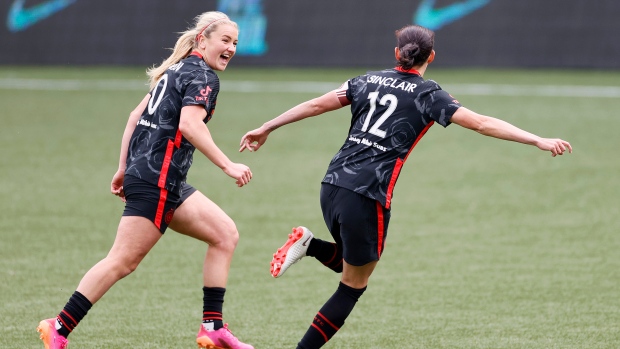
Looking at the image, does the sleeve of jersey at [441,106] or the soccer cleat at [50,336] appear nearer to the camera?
the sleeve of jersey at [441,106]

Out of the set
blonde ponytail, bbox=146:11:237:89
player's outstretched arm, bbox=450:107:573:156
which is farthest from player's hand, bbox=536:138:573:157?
blonde ponytail, bbox=146:11:237:89

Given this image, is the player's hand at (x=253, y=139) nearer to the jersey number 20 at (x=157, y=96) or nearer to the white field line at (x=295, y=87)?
the jersey number 20 at (x=157, y=96)

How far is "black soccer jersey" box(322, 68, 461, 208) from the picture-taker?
5.18 metres

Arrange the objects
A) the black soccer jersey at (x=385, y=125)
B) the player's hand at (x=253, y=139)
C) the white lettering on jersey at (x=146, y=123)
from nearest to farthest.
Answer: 1. the black soccer jersey at (x=385, y=125)
2. the white lettering on jersey at (x=146, y=123)
3. the player's hand at (x=253, y=139)

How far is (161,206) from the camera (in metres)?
5.38

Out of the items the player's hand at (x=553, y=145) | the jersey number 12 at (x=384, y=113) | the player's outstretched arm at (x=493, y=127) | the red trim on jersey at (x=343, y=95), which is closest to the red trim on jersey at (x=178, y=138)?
the red trim on jersey at (x=343, y=95)

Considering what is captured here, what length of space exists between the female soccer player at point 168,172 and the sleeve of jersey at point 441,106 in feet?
3.36

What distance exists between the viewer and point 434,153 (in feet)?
43.4

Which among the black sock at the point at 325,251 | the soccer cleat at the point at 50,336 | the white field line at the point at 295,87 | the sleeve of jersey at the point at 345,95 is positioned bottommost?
the soccer cleat at the point at 50,336

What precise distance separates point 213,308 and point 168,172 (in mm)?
832

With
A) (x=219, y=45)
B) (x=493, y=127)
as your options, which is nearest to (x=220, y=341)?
(x=219, y=45)

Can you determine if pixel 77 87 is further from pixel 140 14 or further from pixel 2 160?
pixel 2 160

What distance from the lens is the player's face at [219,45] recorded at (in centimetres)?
552

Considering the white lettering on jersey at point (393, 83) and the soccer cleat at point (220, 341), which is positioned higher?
the white lettering on jersey at point (393, 83)
